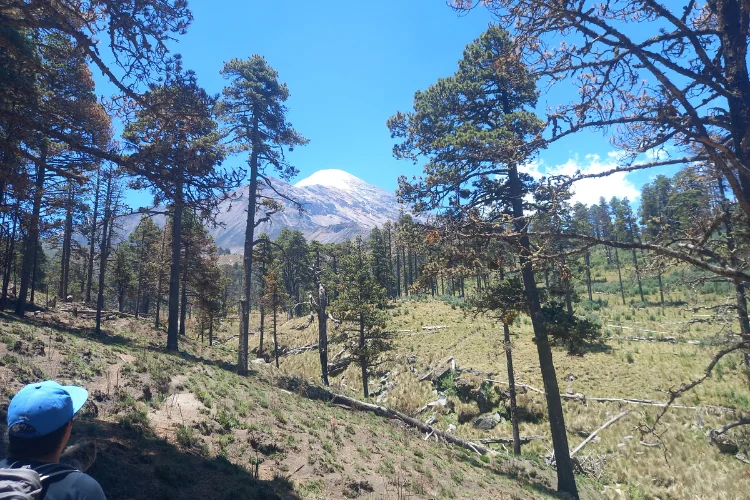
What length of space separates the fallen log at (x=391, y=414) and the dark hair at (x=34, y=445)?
1389 centimetres

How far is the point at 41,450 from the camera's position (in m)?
2.00

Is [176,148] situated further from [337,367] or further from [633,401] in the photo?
[337,367]

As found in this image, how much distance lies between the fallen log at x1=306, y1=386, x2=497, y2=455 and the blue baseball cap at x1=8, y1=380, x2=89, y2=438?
13.9 meters

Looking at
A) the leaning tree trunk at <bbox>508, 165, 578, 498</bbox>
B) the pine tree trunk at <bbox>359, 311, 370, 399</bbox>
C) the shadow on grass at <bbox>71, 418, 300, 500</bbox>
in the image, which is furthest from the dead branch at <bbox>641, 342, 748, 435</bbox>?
the pine tree trunk at <bbox>359, 311, 370, 399</bbox>

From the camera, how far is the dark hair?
1.92 metres

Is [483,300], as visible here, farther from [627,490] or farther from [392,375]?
[392,375]

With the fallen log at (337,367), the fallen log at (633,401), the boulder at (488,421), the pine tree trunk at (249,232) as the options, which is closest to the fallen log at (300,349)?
the fallen log at (337,367)

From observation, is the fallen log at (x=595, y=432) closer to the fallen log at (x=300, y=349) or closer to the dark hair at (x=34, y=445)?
the dark hair at (x=34, y=445)

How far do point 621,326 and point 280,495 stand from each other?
35.4m

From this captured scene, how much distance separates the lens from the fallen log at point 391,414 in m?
14.8

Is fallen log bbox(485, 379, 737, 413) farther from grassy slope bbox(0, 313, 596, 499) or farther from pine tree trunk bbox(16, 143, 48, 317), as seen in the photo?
pine tree trunk bbox(16, 143, 48, 317)

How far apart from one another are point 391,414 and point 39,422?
48.2 ft

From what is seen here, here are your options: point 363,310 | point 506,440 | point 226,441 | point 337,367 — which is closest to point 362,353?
point 363,310

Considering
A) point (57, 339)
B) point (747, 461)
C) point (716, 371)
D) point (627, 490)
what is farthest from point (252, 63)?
point (716, 371)
